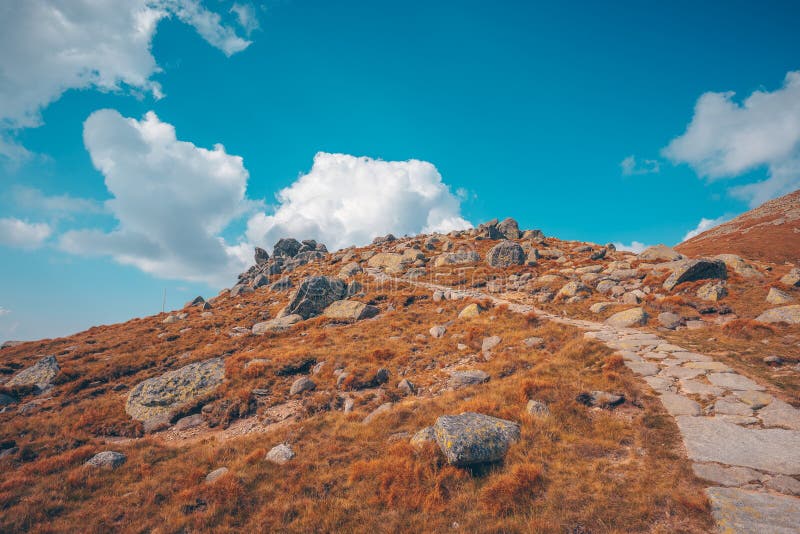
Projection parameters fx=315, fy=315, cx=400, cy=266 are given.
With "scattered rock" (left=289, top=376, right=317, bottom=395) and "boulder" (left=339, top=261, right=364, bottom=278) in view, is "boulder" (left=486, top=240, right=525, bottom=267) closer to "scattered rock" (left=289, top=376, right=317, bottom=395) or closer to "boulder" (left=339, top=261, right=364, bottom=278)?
"boulder" (left=339, top=261, right=364, bottom=278)

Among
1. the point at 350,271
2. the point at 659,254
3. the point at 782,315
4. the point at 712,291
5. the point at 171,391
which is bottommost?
the point at 782,315

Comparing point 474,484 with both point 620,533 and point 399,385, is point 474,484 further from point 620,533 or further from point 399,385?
point 399,385

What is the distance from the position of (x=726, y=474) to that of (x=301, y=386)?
48.8 feet

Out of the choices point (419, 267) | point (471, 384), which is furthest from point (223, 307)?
point (471, 384)

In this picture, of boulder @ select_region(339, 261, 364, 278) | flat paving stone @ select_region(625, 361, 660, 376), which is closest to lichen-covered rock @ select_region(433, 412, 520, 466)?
flat paving stone @ select_region(625, 361, 660, 376)

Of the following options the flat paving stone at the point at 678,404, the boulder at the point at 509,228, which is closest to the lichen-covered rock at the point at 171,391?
the flat paving stone at the point at 678,404

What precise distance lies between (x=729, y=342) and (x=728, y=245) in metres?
75.2

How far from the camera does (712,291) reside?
66.7ft

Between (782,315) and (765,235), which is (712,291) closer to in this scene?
(782,315)

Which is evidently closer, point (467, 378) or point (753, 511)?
point (753, 511)

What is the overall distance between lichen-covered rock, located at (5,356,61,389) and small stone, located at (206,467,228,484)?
19236mm

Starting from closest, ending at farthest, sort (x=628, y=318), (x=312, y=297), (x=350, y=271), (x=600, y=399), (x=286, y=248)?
(x=600, y=399) → (x=628, y=318) → (x=312, y=297) → (x=350, y=271) → (x=286, y=248)

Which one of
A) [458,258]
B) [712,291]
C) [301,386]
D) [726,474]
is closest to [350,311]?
[301,386]

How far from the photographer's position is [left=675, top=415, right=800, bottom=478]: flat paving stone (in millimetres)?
6551
